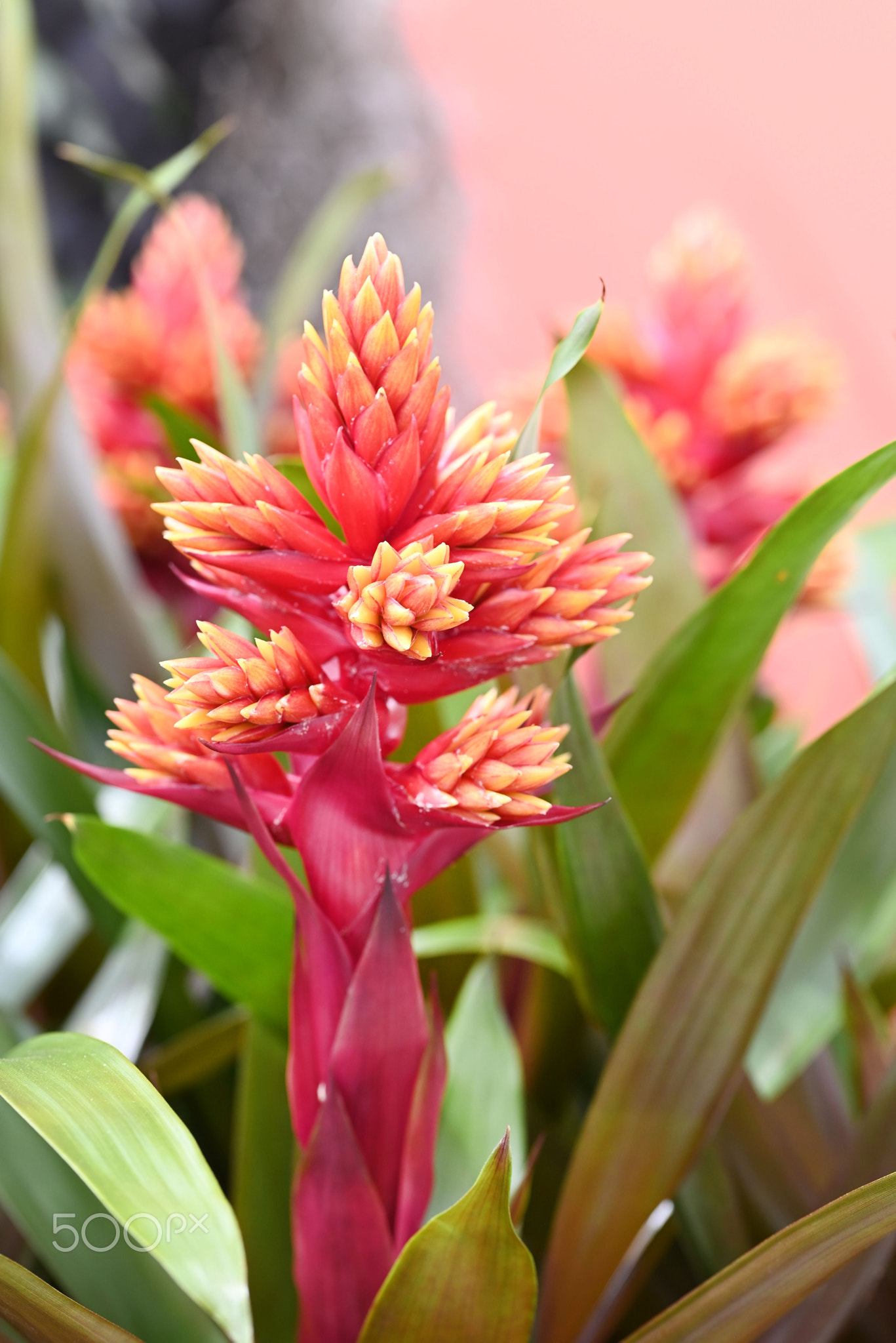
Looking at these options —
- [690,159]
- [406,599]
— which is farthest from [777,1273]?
[690,159]

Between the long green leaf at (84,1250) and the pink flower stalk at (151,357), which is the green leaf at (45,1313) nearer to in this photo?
the long green leaf at (84,1250)

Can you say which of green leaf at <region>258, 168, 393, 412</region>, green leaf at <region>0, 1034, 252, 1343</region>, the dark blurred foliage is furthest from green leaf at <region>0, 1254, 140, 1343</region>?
the dark blurred foliage

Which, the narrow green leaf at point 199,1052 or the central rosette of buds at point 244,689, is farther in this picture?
the narrow green leaf at point 199,1052

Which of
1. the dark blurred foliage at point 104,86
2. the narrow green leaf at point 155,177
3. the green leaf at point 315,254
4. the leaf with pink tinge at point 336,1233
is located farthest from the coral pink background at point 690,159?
the leaf with pink tinge at point 336,1233

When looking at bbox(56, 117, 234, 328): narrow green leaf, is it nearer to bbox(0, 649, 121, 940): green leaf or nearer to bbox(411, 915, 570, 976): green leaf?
bbox(0, 649, 121, 940): green leaf

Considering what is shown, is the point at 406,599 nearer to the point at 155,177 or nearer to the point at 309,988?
the point at 309,988

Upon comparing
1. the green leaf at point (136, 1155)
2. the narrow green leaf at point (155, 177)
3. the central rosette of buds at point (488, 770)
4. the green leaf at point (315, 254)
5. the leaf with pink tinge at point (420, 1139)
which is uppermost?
the narrow green leaf at point (155, 177)

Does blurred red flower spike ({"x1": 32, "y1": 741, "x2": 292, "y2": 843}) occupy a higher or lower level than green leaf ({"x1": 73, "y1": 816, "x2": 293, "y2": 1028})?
higher

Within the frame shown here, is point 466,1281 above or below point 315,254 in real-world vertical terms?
below
